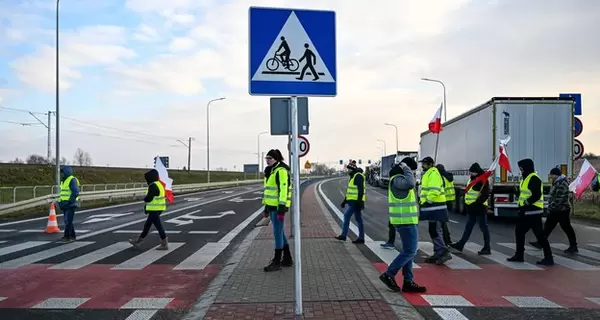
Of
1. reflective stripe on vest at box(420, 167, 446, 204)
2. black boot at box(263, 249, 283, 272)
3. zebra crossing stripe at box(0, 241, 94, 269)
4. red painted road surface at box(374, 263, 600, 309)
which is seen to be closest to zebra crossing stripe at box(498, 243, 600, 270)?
red painted road surface at box(374, 263, 600, 309)

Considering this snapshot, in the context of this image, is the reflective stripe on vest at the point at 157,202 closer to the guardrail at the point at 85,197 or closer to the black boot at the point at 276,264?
Result: the black boot at the point at 276,264

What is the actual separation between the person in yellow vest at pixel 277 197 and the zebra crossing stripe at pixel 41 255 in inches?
176

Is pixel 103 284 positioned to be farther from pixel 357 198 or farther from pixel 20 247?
pixel 357 198

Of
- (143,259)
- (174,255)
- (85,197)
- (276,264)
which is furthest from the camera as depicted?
(85,197)

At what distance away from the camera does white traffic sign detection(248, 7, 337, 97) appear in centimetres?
482

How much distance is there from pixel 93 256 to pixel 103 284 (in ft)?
8.64

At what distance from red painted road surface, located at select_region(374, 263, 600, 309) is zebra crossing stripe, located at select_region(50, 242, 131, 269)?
5.21m

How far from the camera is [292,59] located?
4879 mm

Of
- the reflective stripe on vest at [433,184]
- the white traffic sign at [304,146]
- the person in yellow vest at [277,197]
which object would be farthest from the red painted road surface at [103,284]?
the white traffic sign at [304,146]

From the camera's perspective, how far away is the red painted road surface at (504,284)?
6465mm

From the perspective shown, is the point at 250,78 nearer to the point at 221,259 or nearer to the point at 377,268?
the point at 377,268

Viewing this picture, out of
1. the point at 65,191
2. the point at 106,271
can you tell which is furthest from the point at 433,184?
the point at 65,191

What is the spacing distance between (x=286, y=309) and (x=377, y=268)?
128 inches

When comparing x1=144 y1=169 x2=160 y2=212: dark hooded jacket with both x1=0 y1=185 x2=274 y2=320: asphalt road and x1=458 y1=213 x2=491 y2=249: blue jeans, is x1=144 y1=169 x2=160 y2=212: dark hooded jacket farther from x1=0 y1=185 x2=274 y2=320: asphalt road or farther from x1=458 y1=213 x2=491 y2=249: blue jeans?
x1=458 y1=213 x2=491 y2=249: blue jeans
